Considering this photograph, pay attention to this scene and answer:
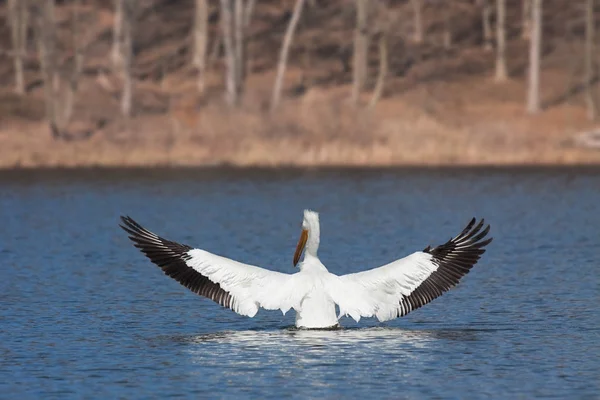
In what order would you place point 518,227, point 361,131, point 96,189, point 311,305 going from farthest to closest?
point 361,131 → point 96,189 → point 518,227 → point 311,305

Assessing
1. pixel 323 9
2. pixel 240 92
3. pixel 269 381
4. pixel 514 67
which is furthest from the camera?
pixel 323 9

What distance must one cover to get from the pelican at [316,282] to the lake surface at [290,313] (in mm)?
317

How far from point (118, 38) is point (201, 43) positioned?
10.8 feet

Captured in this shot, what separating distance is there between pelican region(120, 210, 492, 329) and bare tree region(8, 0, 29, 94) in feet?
135

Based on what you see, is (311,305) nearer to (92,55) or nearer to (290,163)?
(290,163)

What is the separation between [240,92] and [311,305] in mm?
35487

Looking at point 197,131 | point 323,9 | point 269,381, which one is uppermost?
point 323,9

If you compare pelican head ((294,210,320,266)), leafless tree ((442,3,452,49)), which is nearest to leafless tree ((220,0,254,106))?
leafless tree ((442,3,452,49))

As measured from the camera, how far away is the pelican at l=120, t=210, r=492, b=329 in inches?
524

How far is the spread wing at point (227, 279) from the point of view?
1333 cm

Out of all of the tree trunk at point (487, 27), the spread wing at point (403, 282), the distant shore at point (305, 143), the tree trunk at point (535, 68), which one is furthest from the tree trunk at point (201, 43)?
the spread wing at point (403, 282)

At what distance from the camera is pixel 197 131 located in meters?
40.3

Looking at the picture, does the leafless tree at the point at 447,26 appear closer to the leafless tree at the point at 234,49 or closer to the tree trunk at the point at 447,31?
the tree trunk at the point at 447,31

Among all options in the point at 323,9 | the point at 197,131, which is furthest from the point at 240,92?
the point at 323,9
